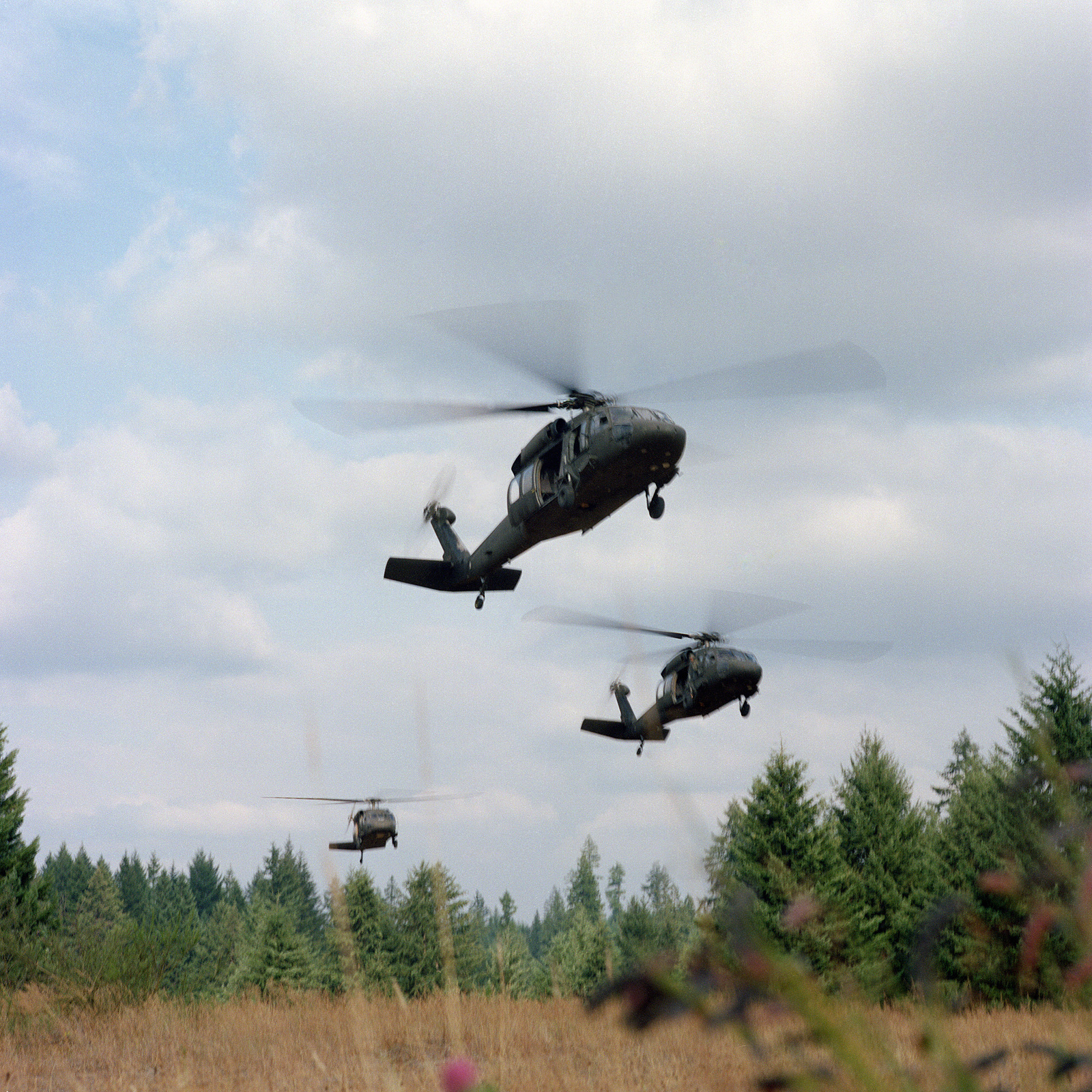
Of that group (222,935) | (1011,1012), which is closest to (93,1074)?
(1011,1012)

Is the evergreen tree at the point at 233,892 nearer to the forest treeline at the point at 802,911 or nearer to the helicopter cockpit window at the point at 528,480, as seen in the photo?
the forest treeline at the point at 802,911

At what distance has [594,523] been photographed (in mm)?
16141

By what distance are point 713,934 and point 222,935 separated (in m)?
97.4

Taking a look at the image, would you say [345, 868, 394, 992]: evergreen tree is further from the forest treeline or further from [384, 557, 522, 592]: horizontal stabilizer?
[384, 557, 522, 592]: horizontal stabilizer

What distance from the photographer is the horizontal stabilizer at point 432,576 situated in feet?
67.7

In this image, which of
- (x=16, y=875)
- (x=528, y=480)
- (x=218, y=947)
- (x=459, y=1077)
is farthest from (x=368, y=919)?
(x=459, y=1077)

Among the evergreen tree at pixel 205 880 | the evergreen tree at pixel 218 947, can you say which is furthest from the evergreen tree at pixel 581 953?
the evergreen tree at pixel 205 880

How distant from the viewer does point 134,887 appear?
111500mm

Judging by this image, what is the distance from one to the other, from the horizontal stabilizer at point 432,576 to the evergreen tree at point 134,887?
330ft

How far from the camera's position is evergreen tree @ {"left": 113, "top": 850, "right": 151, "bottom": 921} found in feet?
359

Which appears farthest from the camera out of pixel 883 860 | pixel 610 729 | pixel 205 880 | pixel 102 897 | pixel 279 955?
pixel 205 880

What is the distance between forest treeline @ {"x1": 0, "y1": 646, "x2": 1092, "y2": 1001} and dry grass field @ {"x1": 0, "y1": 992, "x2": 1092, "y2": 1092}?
733mm

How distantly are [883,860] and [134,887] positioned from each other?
3993 inches

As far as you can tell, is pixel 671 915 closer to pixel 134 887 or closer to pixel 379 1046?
pixel 379 1046
